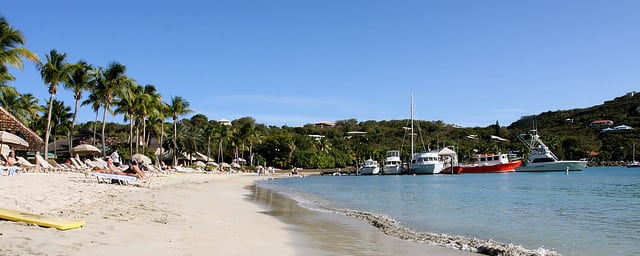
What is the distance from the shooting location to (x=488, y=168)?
7656cm

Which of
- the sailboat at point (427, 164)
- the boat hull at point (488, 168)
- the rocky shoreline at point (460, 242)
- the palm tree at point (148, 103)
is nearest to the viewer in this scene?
the rocky shoreline at point (460, 242)

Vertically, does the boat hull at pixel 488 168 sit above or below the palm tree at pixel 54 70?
below

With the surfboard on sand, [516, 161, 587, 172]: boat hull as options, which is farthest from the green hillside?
the surfboard on sand

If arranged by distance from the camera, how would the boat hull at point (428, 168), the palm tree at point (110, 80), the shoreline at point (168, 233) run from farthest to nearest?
the boat hull at point (428, 168), the palm tree at point (110, 80), the shoreline at point (168, 233)

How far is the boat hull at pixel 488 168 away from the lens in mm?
75688

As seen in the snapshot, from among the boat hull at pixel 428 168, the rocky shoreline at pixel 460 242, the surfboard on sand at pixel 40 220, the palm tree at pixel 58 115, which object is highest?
the palm tree at pixel 58 115

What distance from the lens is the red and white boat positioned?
75.8m

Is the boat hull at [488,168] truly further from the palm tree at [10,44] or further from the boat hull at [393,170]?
the palm tree at [10,44]

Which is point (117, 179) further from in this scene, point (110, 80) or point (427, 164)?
point (427, 164)

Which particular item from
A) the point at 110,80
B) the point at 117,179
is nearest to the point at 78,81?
the point at 110,80

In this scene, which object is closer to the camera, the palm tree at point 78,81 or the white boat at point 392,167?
the palm tree at point 78,81

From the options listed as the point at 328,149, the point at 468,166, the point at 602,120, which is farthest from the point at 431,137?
the point at 602,120

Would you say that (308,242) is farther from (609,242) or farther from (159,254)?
(609,242)

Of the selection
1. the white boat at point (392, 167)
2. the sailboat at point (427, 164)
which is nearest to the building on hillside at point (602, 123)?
the sailboat at point (427, 164)
